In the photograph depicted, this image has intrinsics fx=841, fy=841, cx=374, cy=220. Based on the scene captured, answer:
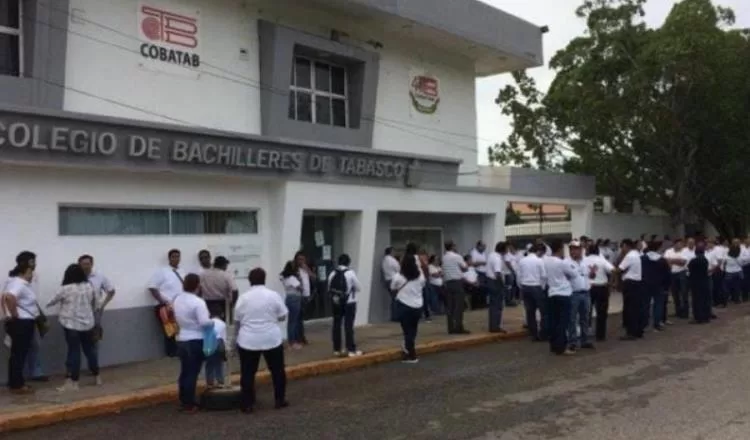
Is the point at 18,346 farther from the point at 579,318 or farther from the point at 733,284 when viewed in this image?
the point at 733,284

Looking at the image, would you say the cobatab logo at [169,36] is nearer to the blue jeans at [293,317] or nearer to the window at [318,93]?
the window at [318,93]

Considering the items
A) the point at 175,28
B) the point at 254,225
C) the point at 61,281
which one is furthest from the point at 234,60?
the point at 61,281

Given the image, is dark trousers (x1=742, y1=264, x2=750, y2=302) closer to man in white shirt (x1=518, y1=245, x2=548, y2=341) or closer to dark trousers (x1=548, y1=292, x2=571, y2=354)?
man in white shirt (x1=518, y1=245, x2=548, y2=341)

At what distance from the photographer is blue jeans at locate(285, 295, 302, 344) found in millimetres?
13859

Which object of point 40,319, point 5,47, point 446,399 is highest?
point 5,47

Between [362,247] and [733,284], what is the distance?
36.4 feet

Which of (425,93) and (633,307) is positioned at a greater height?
(425,93)

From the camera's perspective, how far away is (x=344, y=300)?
504 inches

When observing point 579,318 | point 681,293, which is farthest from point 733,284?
point 579,318

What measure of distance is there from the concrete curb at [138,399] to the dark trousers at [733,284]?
11.3 metres

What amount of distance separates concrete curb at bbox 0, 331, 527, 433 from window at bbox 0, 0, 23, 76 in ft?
16.4

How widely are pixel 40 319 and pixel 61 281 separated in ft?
3.90

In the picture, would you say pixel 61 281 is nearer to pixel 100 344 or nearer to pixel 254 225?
pixel 100 344

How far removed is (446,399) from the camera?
9711 mm
